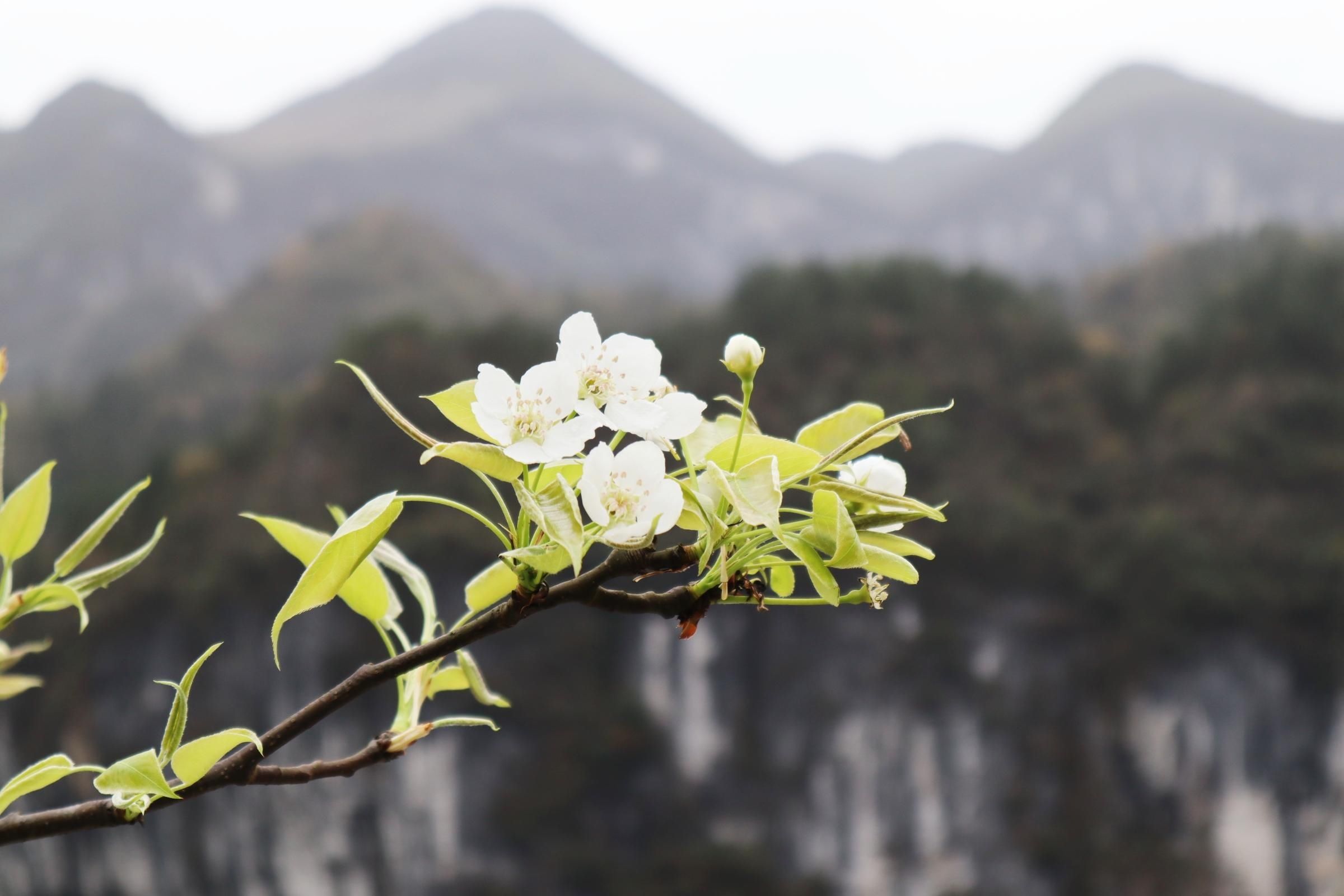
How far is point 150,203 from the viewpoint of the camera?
86.2 feet

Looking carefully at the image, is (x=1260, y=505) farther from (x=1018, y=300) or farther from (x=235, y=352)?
(x=235, y=352)

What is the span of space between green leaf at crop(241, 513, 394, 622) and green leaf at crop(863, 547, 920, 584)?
0.63 feet

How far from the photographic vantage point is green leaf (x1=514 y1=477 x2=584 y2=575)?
0.26 metres

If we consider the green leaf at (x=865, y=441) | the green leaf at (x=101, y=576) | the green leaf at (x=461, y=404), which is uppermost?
the green leaf at (x=461, y=404)

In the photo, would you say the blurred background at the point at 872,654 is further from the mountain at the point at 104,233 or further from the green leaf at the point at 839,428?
the mountain at the point at 104,233

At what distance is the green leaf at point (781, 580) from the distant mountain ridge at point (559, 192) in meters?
20.7

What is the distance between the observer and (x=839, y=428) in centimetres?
37

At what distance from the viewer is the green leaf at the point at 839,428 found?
1.21 ft

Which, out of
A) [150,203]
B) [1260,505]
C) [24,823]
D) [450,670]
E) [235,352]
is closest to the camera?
[24,823]

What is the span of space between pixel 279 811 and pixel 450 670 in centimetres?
828

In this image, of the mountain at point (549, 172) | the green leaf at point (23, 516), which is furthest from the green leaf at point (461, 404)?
the mountain at point (549, 172)

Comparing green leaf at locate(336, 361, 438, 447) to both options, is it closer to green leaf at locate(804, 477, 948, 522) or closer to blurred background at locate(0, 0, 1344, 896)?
green leaf at locate(804, 477, 948, 522)

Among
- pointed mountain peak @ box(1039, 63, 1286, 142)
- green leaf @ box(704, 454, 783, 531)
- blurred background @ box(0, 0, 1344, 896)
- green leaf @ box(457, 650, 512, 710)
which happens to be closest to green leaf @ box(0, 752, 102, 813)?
green leaf @ box(457, 650, 512, 710)

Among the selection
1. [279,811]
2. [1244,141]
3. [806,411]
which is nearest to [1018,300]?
[806,411]
